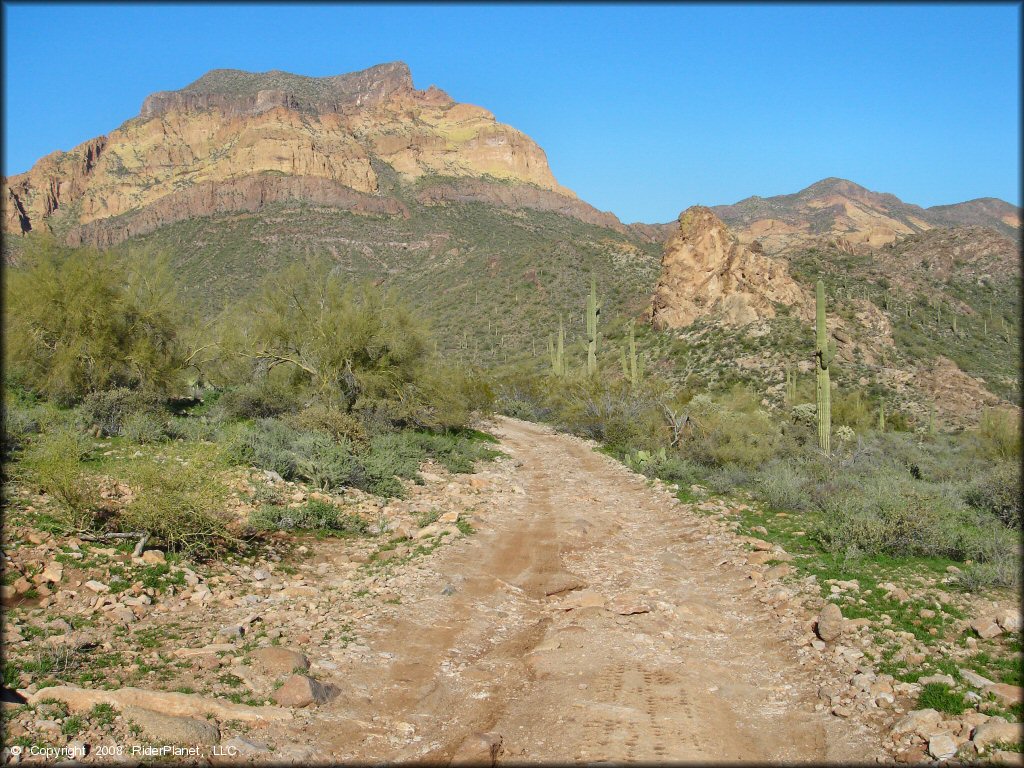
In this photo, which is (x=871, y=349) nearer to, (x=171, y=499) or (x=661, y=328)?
(x=661, y=328)

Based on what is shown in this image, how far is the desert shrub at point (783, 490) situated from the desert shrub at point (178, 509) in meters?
9.25

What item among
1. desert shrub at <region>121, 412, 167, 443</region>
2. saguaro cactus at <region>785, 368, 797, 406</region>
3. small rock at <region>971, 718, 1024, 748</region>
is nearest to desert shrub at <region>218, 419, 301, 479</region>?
desert shrub at <region>121, 412, 167, 443</region>

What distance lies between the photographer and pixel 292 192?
11100cm

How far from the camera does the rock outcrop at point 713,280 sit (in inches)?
1631

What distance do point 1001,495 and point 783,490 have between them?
3.75 metres

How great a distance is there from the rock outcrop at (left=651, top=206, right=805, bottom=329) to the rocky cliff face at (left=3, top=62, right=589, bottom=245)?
247ft

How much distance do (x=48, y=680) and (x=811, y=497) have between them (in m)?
11.6

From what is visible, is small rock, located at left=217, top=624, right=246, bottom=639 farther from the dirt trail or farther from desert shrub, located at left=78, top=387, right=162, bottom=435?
desert shrub, located at left=78, top=387, right=162, bottom=435

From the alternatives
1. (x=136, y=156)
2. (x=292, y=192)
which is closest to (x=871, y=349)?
(x=292, y=192)

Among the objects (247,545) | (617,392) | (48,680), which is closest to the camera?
(48,680)

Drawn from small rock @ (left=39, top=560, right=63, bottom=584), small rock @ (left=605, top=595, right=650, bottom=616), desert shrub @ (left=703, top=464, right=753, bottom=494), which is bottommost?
small rock @ (left=605, top=595, right=650, bottom=616)

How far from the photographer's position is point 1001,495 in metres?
11.7

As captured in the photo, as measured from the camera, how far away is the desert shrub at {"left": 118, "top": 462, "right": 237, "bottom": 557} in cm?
749

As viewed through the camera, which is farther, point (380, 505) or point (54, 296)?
point (54, 296)
